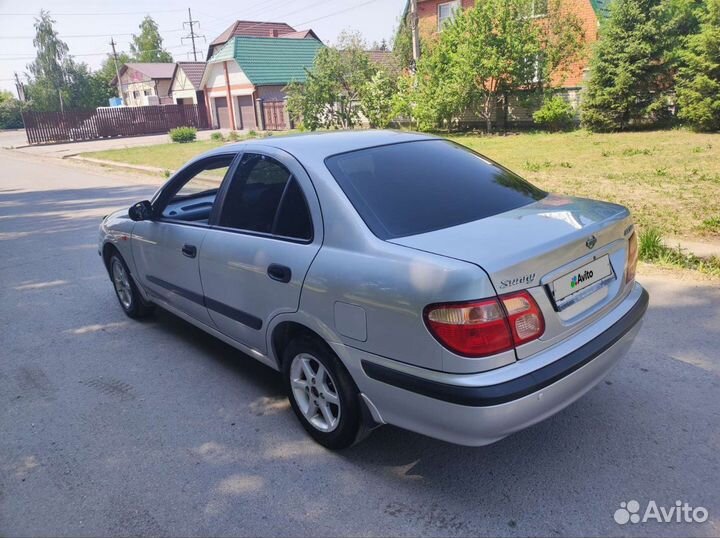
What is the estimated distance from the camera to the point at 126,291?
5242 mm

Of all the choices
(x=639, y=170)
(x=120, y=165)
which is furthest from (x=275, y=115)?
(x=639, y=170)

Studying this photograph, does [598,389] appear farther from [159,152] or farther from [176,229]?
[159,152]

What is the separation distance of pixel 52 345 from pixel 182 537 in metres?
2.89

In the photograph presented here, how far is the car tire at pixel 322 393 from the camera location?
9.48 feet

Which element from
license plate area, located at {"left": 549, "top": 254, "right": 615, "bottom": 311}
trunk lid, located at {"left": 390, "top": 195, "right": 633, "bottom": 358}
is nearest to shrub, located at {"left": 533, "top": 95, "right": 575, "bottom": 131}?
trunk lid, located at {"left": 390, "top": 195, "right": 633, "bottom": 358}

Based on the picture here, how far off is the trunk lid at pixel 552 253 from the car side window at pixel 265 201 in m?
0.71

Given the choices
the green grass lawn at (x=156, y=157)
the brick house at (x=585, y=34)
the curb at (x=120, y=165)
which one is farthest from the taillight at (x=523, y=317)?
the brick house at (x=585, y=34)

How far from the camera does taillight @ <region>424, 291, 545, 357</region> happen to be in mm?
2359

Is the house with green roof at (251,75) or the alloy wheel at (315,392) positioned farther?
the house with green roof at (251,75)

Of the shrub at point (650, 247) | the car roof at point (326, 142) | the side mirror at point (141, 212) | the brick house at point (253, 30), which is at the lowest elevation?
the shrub at point (650, 247)

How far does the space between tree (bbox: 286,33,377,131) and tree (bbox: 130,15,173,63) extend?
259 feet

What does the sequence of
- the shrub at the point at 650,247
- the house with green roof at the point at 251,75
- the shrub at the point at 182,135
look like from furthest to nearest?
the house with green roof at the point at 251,75 → the shrub at the point at 182,135 → the shrub at the point at 650,247

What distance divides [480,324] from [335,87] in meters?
21.4

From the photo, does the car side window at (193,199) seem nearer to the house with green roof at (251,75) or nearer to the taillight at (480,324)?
the taillight at (480,324)
